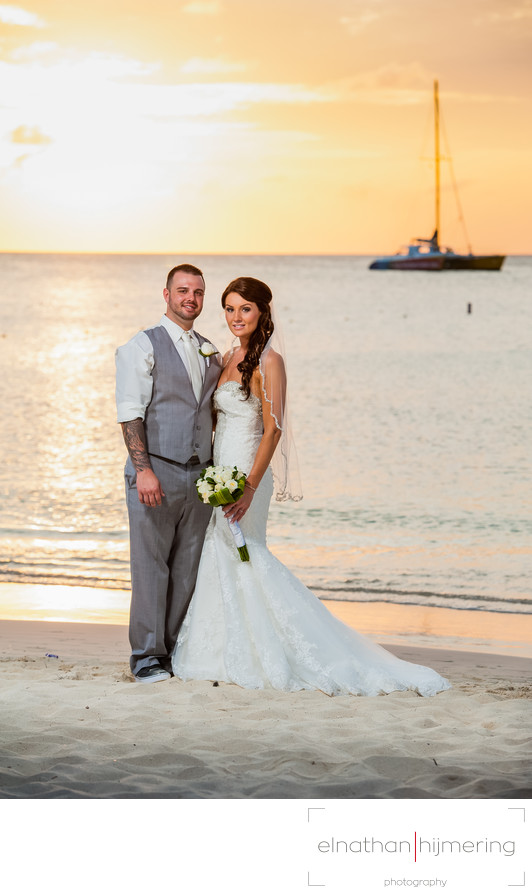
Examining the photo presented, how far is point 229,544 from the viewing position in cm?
437

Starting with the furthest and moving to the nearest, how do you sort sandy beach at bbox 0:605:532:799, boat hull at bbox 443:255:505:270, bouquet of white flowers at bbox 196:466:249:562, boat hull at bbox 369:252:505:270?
1. boat hull at bbox 443:255:505:270
2. boat hull at bbox 369:252:505:270
3. bouquet of white flowers at bbox 196:466:249:562
4. sandy beach at bbox 0:605:532:799

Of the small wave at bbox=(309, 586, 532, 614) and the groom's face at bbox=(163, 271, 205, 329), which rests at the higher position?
the groom's face at bbox=(163, 271, 205, 329)

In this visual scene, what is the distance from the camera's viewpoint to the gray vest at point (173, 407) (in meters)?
4.16

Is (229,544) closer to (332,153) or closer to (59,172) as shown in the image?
(59,172)

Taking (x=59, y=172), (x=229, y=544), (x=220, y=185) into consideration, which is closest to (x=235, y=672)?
(x=229, y=544)

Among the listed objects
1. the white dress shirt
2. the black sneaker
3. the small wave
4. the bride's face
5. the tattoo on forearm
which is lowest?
the small wave

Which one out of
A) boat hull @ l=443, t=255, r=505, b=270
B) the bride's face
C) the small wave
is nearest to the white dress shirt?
the bride's face

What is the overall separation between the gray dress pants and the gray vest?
0.24 feet

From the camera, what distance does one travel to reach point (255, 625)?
428cm

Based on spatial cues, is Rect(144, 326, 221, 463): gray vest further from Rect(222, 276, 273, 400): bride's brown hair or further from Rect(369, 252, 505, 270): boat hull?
Rect(369, 252, 505, 270): boat hull

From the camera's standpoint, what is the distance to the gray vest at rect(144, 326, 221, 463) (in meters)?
4.16

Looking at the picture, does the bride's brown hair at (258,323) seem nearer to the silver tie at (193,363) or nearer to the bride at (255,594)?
the bride at (255,594)

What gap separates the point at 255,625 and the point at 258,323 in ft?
4.06

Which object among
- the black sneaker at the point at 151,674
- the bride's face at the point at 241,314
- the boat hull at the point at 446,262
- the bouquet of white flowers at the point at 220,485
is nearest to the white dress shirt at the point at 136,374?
the bride's face at the point at 241,314
